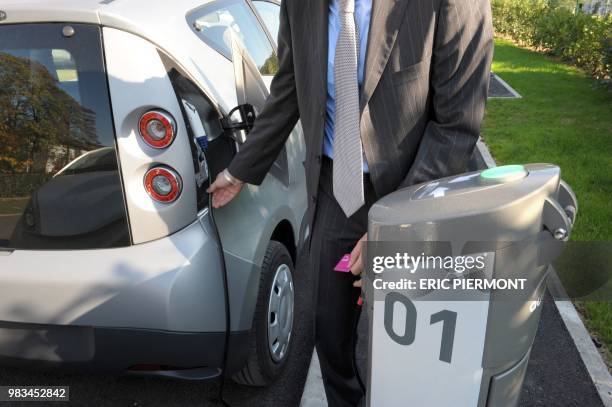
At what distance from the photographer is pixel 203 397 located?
2.59 m

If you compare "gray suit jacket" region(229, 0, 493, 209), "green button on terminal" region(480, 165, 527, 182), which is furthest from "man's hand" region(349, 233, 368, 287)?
"green button on terminal" region(480, 165, 527, 182)

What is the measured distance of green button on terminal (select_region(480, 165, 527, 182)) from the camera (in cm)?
121

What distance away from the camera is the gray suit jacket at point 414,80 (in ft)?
4.82

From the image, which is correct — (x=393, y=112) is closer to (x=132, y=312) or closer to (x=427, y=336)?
(x=427, y=336)

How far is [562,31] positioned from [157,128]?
12.5 metres

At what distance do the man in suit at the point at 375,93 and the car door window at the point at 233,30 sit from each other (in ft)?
2.07

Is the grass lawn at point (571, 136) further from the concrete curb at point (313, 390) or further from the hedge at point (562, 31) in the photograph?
the concrete curb at point (313, 390)

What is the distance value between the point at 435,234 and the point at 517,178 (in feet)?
0.77

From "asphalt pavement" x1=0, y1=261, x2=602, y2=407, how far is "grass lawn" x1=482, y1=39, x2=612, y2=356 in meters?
0.38

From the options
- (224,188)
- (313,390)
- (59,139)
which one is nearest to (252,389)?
(313,390)

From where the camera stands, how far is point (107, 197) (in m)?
1.91

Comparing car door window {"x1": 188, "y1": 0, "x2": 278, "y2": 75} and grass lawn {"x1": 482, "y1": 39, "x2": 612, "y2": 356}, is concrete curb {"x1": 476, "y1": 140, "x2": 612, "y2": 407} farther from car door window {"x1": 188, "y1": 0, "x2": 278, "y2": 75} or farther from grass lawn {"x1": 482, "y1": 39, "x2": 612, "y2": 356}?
car door window {"x1": 188, "y1": 0, "x2": 278, "y2": 75}

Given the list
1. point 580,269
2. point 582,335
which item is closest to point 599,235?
point 582,335

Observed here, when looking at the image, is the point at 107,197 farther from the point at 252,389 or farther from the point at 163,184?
the point at 252,389
